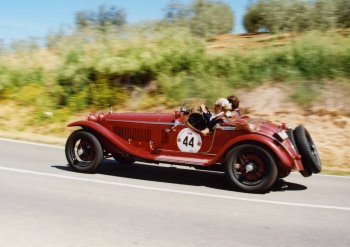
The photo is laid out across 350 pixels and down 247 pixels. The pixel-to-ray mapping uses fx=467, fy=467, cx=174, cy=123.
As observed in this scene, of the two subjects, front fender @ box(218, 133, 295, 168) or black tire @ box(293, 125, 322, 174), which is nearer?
front fender @ box(218, 133, 295, 168)

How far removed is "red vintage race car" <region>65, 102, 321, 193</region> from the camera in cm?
716

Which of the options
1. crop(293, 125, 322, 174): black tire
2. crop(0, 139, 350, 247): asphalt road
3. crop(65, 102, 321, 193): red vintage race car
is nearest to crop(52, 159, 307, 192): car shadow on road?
crop(0, 139, 350, 247): asphalt road

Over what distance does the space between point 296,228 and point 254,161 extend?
1807mm

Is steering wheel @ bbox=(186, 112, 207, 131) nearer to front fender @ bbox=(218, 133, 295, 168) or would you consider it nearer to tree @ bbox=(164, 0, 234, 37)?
front fender @ bbox=(218, 133, 295, 168)

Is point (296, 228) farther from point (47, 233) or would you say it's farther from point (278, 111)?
point (278, 111)

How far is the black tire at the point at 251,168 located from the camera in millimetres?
7090

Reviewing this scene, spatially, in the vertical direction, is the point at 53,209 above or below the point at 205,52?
below

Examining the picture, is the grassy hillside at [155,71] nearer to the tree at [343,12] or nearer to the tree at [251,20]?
the tree at [343,12]

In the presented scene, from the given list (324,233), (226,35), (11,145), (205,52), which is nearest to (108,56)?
(205,52)

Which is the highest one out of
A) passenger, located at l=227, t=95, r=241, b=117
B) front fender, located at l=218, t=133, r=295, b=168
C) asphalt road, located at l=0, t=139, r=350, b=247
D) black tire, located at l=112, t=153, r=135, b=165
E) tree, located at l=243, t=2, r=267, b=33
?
tree, located at l=243, t=2, r=267, b=33

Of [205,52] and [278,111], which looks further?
[205,52]

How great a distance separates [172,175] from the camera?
8.57 metres

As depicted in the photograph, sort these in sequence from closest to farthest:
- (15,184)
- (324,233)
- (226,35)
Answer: (324,233) → (15,184) → (226,35)

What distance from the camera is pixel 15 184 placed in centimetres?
725
